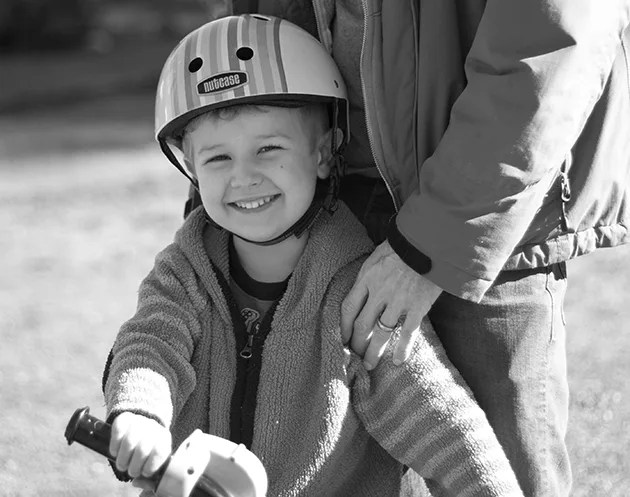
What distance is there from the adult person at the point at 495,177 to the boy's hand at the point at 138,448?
66 centimetres

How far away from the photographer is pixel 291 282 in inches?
126

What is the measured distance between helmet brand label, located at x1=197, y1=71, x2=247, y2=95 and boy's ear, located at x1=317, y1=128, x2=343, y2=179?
0.33 m

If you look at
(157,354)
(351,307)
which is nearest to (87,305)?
(157,354)

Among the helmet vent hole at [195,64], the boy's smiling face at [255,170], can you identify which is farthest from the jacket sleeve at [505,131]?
the helmet vent hole at [195,64]

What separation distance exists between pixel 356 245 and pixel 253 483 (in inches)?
35.7

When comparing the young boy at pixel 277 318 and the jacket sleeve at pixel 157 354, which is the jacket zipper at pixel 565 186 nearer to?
the young boy at pixel 277 318

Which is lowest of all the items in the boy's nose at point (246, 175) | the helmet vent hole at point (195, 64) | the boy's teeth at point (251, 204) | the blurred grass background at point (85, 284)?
the blurred grass background at point (85, 284)

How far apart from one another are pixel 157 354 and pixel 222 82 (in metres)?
0.79

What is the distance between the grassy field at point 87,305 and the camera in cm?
507

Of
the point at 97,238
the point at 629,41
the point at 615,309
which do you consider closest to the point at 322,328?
the point at 629,41

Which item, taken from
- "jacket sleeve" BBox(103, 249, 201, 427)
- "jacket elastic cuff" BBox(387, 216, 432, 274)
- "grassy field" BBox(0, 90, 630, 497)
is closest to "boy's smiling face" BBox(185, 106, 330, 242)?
"jacket sleeve" BBox(103, 249, 201, 427)

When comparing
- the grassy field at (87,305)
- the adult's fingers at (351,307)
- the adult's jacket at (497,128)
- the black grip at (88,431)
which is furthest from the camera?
the grassy field at (87,305)

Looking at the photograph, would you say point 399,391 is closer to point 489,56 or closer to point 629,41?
point 489,56

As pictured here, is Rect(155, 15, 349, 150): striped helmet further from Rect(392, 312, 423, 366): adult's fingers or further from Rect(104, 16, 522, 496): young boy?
Rect(392, 312, 423, 366): adult's fingers
